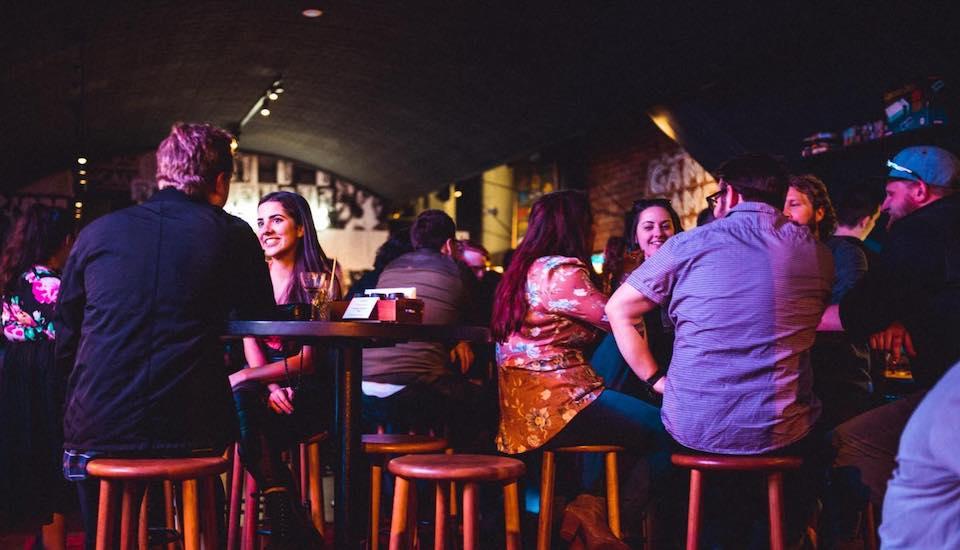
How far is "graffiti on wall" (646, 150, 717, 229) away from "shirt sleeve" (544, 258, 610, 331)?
592 centimetres

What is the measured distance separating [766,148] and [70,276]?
5775 millimetres

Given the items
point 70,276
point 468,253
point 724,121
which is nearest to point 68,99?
point 468,253

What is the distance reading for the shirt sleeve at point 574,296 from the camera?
126 inches

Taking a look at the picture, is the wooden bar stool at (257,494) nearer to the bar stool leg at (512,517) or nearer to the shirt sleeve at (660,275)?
the bar stool leg at (512,517)

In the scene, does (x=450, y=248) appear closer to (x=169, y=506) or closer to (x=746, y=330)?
(x=169, y=506)

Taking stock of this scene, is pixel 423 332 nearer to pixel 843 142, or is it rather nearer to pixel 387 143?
pixel 843 142

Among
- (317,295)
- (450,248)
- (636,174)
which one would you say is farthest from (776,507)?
(636,174)

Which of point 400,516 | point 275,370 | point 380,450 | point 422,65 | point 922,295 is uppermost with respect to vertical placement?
point 422,65

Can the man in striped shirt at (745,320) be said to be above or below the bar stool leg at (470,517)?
above

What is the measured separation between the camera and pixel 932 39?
18.1 feet

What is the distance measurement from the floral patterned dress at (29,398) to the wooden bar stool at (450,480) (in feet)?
6.77

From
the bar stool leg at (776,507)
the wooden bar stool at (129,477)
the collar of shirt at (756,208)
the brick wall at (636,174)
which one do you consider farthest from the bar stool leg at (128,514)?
the brick wall at (636,174)

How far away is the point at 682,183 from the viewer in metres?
9.55

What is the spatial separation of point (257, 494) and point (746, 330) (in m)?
1.80
